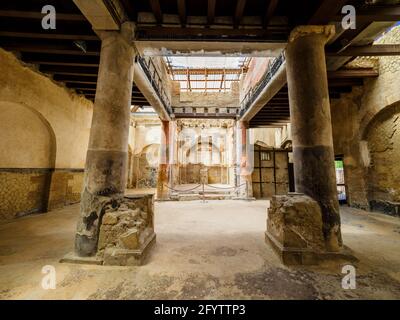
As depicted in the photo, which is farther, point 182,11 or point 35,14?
point 35,14

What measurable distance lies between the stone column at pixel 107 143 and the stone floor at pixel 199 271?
1.94ft

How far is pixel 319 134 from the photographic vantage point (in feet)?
9.41

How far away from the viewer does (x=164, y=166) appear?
28.9 ft

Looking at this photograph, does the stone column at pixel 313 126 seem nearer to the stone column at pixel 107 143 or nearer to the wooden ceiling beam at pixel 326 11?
the wooden ceiling beam at pixel 326 11

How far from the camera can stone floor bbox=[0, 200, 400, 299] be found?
72.5 inches

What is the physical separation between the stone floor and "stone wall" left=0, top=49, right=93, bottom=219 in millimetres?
1977

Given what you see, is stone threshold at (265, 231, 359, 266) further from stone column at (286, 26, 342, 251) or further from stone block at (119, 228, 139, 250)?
stone block at (119, 228, 139, 250)

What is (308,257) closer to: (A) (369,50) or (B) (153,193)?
(B) (153,193)

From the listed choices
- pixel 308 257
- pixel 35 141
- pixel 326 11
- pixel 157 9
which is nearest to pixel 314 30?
pixel 326 11

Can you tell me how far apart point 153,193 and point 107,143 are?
1.59 meters

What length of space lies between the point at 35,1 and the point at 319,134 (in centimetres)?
597

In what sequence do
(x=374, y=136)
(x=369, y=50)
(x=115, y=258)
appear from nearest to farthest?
1. (x=115, y=258)
2. (x=369, y=50)
3. (x=374, y=136)

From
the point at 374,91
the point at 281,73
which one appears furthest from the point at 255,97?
the point at 374,91

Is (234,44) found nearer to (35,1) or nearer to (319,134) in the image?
(319,134)
